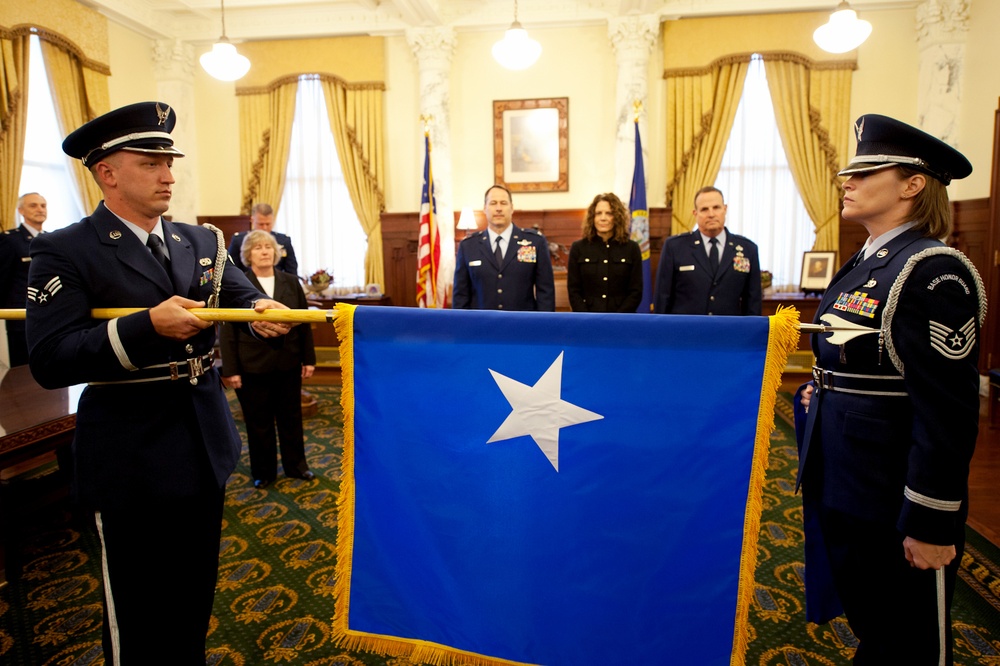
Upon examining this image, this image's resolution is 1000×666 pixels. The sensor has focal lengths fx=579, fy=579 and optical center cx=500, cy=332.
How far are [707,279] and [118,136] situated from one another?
10.0 ft

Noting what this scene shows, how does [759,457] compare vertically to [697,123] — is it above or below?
below

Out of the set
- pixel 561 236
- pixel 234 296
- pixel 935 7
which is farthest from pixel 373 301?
pixel 935 7

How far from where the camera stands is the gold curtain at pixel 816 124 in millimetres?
7039

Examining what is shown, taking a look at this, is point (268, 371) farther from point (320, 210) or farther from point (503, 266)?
point (320, 210)

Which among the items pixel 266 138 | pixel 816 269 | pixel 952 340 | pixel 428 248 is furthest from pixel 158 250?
pixel 266 138

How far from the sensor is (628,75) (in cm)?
703

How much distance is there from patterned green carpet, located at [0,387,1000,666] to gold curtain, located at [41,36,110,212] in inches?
192

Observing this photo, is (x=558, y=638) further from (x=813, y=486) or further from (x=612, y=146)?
(x=612, y=146)

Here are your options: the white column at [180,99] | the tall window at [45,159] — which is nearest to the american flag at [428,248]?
the white column at [180,99]

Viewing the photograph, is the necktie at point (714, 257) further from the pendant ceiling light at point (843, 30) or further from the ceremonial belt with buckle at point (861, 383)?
the pendant ceiling light at point (843, 30)

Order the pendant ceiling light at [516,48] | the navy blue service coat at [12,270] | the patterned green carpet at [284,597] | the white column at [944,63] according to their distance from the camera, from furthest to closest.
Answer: the white column at [944,63] < the pendant ceiling light at [516,48] < the navy blue service coat at [12,270] < the patterned green carpet at [284,597]

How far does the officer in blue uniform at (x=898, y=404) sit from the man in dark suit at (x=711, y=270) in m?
1.98

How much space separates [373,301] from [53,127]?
3.95 metres

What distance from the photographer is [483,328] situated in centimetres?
141
